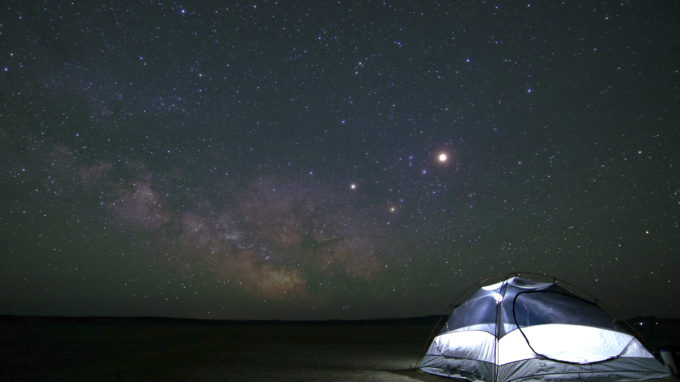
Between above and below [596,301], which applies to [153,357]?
below

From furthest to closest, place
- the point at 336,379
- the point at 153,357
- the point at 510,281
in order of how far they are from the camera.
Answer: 1. the point at 153,357
2. the point at 510,281
3. the point at 336,379

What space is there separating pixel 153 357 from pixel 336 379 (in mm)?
7736

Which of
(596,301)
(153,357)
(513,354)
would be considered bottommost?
(153,357)

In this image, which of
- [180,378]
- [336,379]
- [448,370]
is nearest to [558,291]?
[448,370]

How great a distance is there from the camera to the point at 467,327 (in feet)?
30.1

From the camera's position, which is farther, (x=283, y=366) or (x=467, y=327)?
(x=283, y=366)

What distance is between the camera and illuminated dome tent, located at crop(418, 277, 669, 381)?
25.3 feet

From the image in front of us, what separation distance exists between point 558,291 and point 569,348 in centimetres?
128

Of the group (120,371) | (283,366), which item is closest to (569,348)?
(283,366)

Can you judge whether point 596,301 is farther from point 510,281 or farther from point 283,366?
point 283,366

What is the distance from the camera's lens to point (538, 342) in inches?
319

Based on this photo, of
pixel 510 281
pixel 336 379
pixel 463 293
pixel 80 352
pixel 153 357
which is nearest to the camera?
pixel 336 379

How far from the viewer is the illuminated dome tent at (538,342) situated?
7.73m

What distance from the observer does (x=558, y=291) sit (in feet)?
29.1
